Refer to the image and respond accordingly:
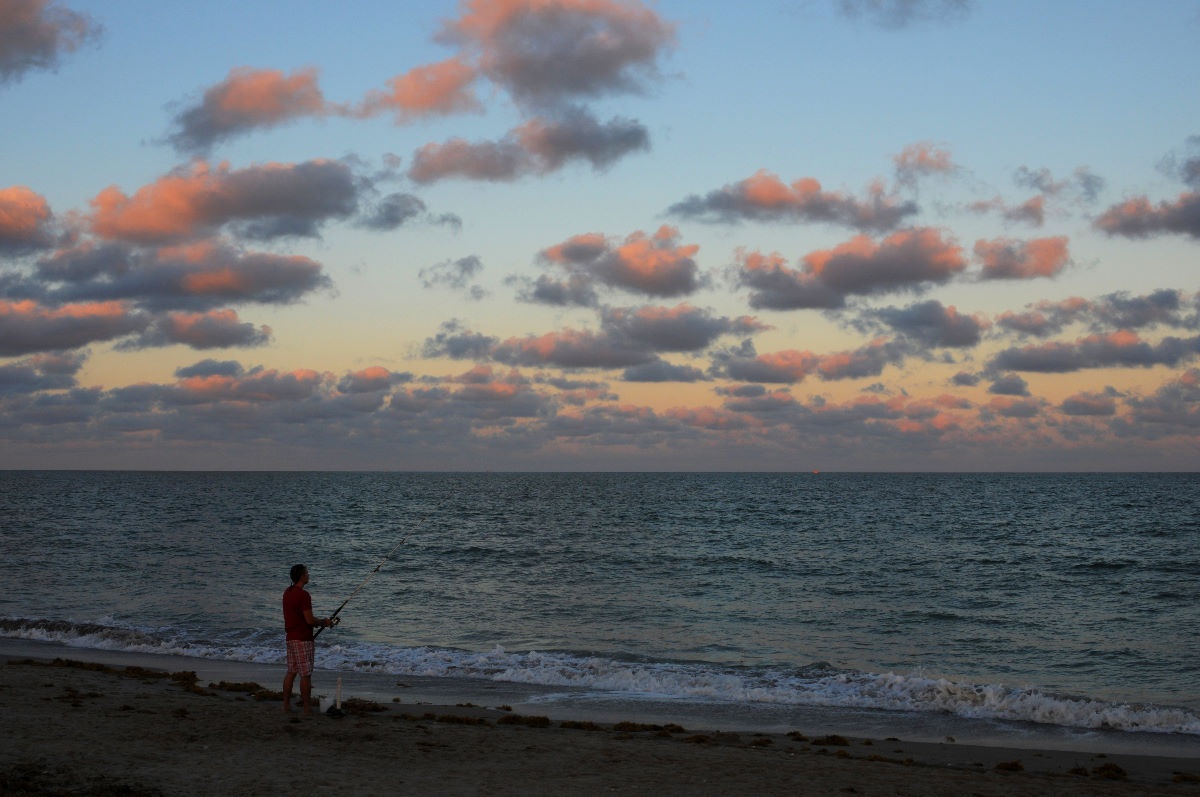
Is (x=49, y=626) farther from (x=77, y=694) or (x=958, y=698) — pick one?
(x=958, y=698)

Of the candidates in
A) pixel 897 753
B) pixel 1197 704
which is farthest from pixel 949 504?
pixel 897 753

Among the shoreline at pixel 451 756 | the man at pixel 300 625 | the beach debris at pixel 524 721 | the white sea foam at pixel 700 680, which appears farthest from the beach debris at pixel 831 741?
the man at pixel 300 625

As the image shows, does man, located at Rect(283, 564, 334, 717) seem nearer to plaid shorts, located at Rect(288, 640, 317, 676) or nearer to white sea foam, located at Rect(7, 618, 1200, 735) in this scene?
plaid shorts, located at Rect(288, 640, 317, 676)

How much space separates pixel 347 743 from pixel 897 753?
7284 millimetres

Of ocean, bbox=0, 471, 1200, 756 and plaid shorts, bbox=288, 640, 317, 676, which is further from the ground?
plaid shorts, bbox=288, 640, 317, 676

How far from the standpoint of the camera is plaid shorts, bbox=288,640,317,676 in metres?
13.0

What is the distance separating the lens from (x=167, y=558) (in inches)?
1548

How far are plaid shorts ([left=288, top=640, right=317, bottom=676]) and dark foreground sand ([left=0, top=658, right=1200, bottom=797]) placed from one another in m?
0.69

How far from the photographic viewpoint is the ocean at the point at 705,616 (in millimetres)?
16969

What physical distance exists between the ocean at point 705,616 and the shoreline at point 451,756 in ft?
5.63

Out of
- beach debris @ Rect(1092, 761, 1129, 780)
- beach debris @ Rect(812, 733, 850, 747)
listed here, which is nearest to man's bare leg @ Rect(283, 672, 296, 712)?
beach debris @ Rect(812, 733, 850, 747)

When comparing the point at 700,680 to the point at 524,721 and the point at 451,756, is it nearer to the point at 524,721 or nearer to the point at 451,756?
the point at 524,721

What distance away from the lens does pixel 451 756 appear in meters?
11.5

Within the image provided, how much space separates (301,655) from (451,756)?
286 cm
